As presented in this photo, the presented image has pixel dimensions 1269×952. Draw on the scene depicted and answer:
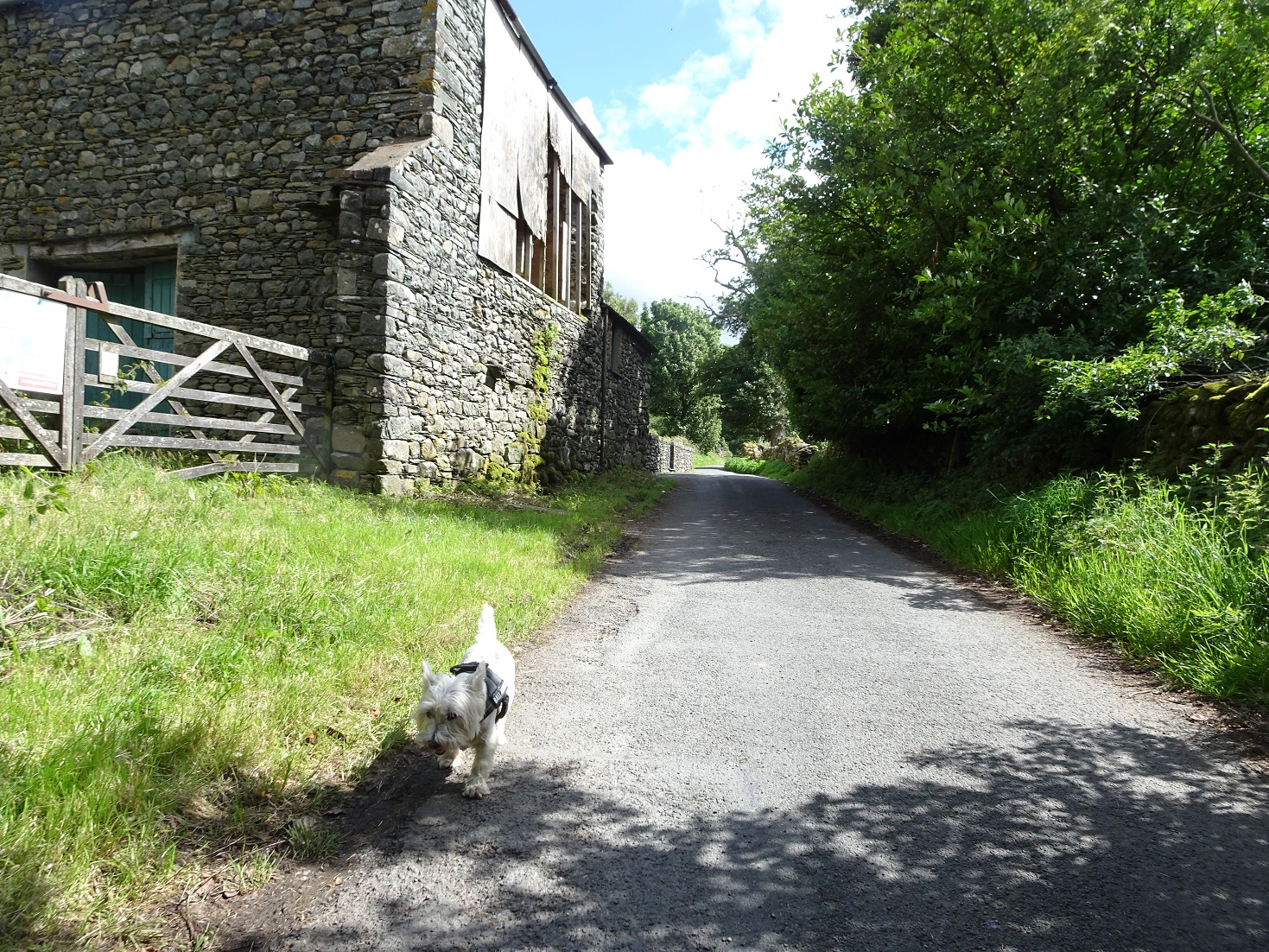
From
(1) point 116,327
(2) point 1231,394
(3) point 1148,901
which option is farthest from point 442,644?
(2) point 1231,394

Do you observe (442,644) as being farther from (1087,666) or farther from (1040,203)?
(1040,203)

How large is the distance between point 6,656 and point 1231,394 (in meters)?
9.84

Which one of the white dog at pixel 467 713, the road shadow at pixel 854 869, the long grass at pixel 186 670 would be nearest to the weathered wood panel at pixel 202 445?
the long grass at pixel 186 670

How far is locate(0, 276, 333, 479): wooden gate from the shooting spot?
577cm

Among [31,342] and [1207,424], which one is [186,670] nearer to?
[31,342]

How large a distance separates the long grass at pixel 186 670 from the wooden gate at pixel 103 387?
457 millimetres

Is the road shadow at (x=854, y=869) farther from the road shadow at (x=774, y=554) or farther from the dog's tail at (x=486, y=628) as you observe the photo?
the road shadow at (x=774, y=554)

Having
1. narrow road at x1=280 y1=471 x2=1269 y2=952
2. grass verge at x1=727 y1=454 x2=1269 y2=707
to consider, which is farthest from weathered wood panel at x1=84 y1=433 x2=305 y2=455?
grass verge at x1=727 y1=454 x2=1269 y2=707

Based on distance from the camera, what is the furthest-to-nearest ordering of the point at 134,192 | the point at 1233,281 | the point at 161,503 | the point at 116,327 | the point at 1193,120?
the point at 134,192 → the point at 1193,120 → the point at 1233,281 → the point at 116,327 → the point at 161,503

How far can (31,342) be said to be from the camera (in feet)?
19.2

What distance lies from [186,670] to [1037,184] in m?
11.7

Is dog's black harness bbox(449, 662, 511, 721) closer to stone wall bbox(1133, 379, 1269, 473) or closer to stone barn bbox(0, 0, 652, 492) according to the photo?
stone barn bbox(0, 0, 652, 492)

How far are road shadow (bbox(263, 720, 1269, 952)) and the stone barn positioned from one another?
24.3ft

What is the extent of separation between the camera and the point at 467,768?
343 cm
